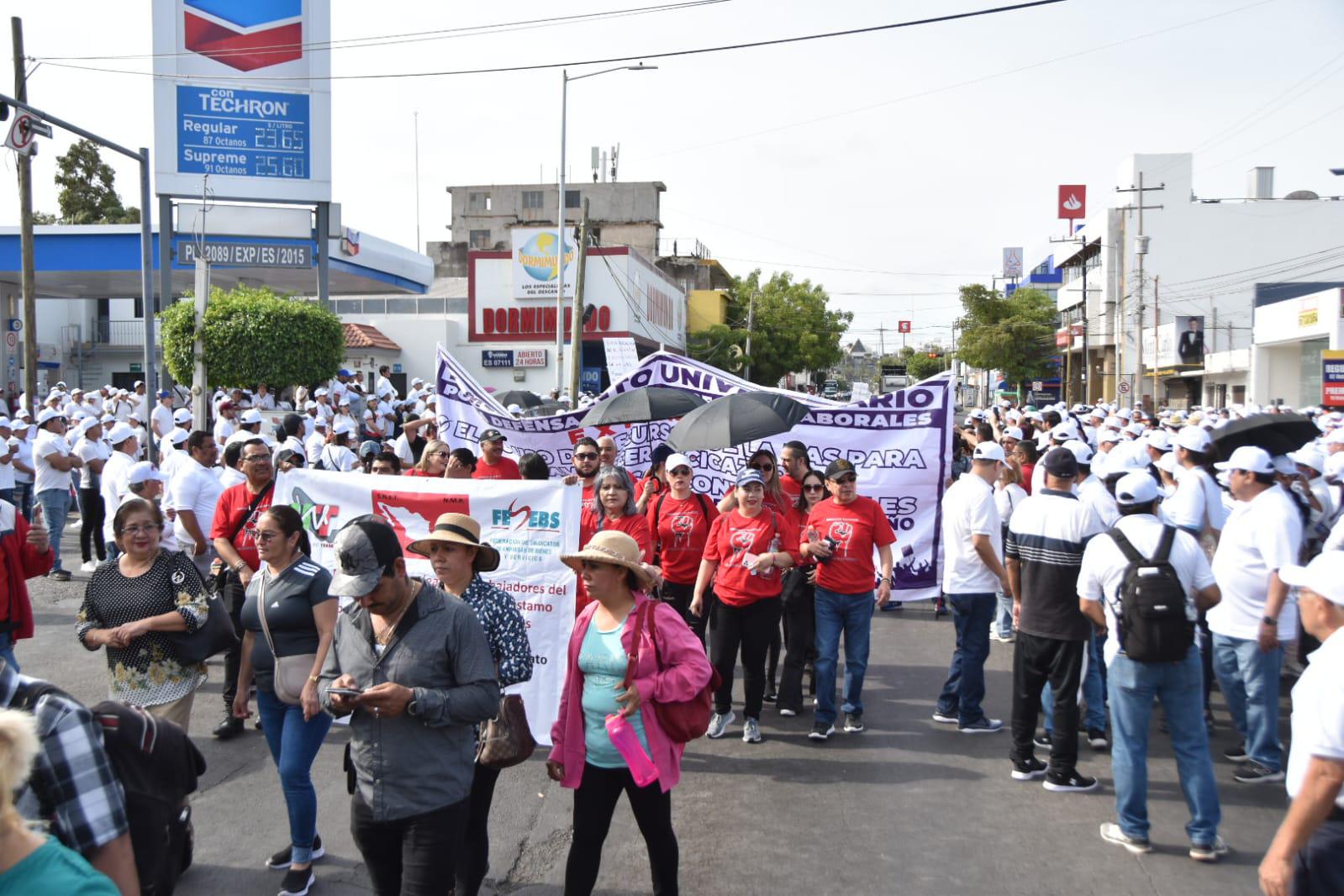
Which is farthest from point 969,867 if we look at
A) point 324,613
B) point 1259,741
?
point 324,613

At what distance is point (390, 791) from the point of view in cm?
367

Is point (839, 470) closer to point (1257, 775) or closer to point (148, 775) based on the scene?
point (1257, 775)

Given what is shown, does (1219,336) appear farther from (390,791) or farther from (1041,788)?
(390,791)

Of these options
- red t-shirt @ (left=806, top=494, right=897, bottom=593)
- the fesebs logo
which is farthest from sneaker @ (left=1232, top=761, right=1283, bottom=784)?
the fesebs logo

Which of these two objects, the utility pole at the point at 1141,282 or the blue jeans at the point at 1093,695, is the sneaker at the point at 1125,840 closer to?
the blue jeans at the point at 1093,695

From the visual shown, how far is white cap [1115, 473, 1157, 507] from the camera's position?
17.4ft

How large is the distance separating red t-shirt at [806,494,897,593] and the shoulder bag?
347cm

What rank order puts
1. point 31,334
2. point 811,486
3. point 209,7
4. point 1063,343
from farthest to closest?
1. point 1063,343
2. point 209,7
3. point 31,334
4. point 811,486

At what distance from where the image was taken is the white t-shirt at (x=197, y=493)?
7801mm

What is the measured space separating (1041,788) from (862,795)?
40.8 inches

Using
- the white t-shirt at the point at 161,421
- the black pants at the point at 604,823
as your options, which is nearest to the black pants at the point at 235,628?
the black pants at the point at 604,823

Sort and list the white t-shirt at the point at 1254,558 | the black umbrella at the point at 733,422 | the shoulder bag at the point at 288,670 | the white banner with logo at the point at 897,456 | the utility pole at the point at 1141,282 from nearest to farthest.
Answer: the shoulder bag at the point at 288,670 < the white t-shirt at the point at 1254,558 < the black umbrella at the point at 733,422 < the white banner with logo at the point at 897,456 < the utility pole at the point at 1141,282

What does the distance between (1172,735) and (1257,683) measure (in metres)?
1.21

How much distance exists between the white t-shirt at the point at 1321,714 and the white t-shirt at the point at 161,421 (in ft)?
56.6
